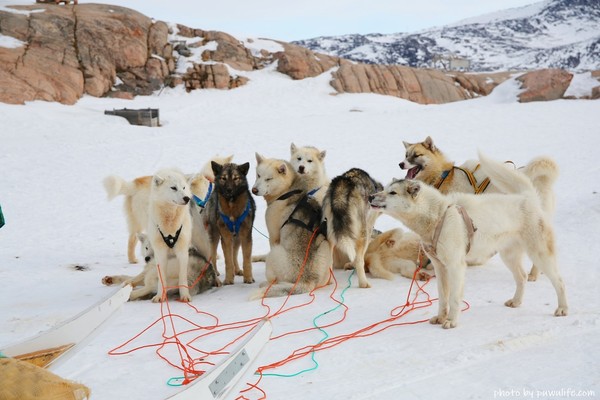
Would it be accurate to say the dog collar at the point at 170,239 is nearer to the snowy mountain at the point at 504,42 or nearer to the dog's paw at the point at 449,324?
the dog's paw at the point at 449,324

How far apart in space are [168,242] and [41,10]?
863 inches

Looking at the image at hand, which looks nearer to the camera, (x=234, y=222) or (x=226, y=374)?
(x=226, y=374)

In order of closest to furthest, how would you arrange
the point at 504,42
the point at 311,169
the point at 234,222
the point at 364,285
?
the point at 364,285 → the point at 234,222 → the point at 311,169 → the point at 504,42

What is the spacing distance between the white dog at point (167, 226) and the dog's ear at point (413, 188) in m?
1.91

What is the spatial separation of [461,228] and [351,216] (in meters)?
1.22

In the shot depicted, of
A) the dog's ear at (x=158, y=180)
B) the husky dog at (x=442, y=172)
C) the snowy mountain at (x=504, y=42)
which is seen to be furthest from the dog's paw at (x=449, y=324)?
the snowy mountain at (x=504, y=42)

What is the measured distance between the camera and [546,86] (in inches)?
757

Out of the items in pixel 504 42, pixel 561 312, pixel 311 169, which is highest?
pixel 504 42

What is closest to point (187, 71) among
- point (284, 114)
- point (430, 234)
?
point (284, 114)

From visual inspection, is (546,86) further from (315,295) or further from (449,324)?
(449,324)

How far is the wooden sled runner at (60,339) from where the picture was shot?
2.62 m

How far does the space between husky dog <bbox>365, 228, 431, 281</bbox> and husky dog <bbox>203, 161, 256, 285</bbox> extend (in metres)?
1.23

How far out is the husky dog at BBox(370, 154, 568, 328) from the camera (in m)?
3.43

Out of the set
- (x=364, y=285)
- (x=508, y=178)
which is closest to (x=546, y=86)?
(x=508, y=178)
